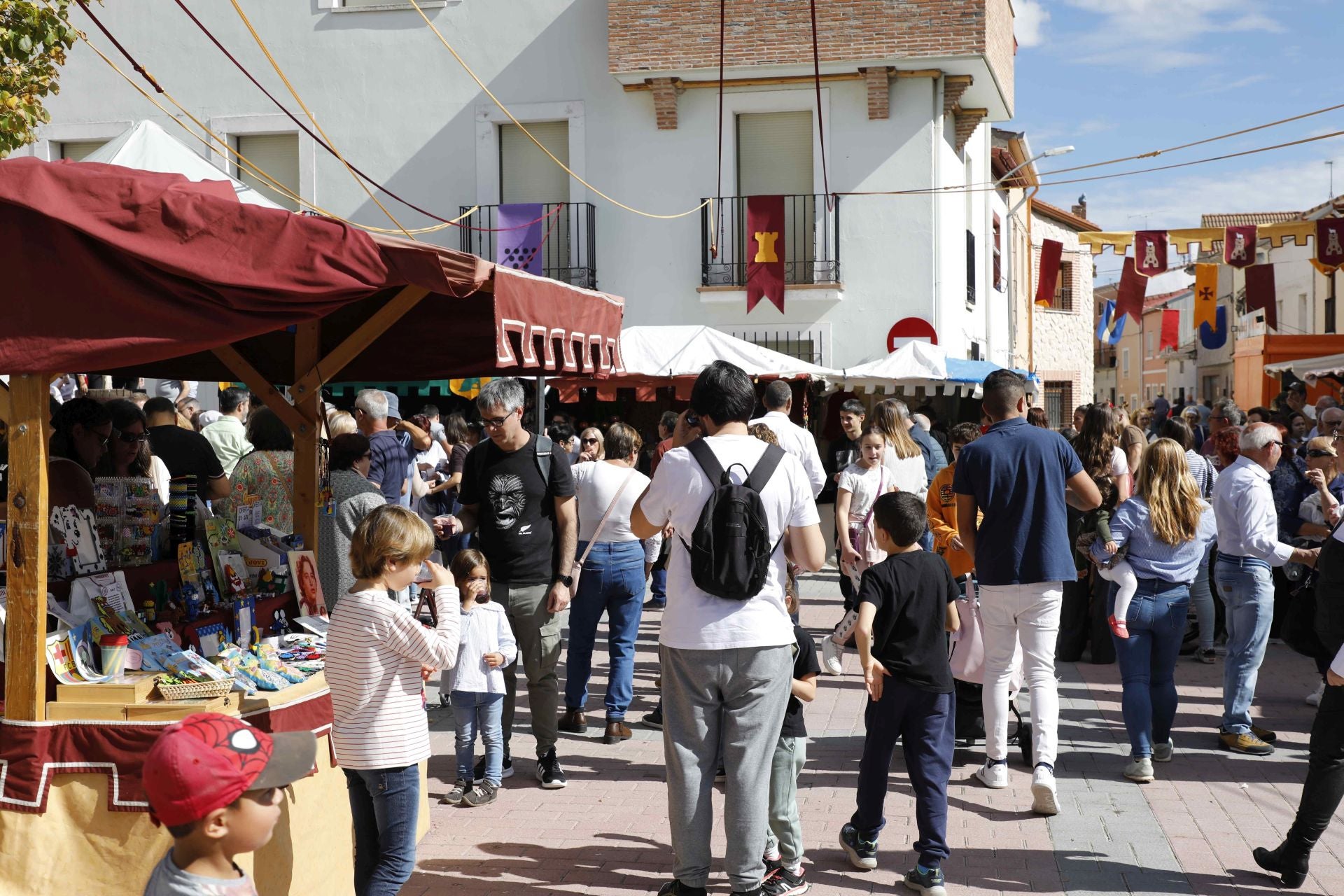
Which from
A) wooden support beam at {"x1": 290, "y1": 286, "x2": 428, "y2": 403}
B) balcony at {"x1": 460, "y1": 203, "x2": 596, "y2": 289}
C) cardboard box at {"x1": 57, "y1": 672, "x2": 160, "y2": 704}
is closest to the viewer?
cardboard box at {"x1": 57, "y1": 672, "x2": 160, "y2": 704}

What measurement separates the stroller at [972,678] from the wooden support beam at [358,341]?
3.05 meters

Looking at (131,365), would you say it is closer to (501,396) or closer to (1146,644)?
(501,396)

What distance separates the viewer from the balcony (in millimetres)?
18234

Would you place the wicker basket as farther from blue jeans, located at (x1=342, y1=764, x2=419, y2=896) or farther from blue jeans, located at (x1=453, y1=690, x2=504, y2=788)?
blue jeans, located at (x1=453, y1=690, x2=504, y2=788)

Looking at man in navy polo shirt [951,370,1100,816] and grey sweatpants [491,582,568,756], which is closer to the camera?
man in navy polo shirt [951,370,1100,816]

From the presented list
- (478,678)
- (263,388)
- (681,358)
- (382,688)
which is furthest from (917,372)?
(382,688)

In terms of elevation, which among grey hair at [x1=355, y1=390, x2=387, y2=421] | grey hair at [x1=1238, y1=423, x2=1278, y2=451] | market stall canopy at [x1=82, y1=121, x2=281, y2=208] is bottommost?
grey hair at [x1=1238, y1=423, x2=1278, y2=451]

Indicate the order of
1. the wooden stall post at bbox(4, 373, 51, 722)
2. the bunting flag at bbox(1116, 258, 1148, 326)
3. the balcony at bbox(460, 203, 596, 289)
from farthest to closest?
the bunting flag at bbox(1116, 258, 1148, 326) < the balcony at bbox(460, 203, 596, 289) < the wooden stall post at bbox(4, 373, 51, 722)

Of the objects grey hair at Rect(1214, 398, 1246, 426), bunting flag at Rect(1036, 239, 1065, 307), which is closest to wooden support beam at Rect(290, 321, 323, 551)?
grey hair at Rect(1214, 398, 1246, 426)

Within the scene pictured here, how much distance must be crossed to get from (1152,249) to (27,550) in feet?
69.1

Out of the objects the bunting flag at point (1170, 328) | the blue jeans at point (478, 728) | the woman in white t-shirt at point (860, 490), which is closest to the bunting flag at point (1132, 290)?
the bunting flag at point (1170, 328)

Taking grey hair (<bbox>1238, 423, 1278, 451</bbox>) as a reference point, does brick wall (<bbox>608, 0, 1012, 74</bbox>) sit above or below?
above

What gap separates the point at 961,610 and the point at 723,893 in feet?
6.89

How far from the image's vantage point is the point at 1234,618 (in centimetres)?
697
